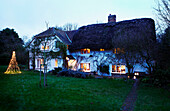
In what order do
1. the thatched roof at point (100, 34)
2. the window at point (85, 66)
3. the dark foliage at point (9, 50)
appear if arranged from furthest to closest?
the dark foliage at point (9, 50) < the window at point (85, 66) < the thatched roof at point (100, 34)

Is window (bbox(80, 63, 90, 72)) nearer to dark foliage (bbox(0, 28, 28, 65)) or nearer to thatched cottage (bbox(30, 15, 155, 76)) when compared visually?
thatched cottage (bbox(30, 15, 155, 76))

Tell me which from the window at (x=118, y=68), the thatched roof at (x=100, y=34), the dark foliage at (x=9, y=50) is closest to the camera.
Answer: the window at (x=118, y=68)

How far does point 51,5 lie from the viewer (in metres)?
17.9

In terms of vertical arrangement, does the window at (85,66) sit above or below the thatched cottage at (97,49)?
below

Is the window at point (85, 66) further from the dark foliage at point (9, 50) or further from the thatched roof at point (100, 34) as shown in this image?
the dark foliage at point (9, 50)

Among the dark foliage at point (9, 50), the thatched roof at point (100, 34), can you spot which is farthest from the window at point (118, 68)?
the dark foliage at point (9, 50)

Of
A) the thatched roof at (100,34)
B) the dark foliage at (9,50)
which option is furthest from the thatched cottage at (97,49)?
the dark foliage at (9,50)

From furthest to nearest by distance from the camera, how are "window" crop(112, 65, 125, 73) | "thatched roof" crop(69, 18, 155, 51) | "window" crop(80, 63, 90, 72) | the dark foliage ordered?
1. the dark foliage
2. "window" crop(80, 63, 90, 72)
3. "thatched roof" crop(69, 18, 155, 51)
4. "window" crop(112, 65, 125, 73)

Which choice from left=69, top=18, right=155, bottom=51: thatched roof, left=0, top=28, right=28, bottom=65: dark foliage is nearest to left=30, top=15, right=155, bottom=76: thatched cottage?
left=69, top=18, right=155, bottom=51: thatched roof

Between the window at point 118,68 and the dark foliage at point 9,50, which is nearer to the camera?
the window at point 118,68

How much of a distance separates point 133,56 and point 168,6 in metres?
6.99

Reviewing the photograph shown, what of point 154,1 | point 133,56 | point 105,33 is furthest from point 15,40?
point 154,1

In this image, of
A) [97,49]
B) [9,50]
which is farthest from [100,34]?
[9,50]

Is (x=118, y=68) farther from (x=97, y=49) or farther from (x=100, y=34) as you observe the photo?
(x=100, y=34)
